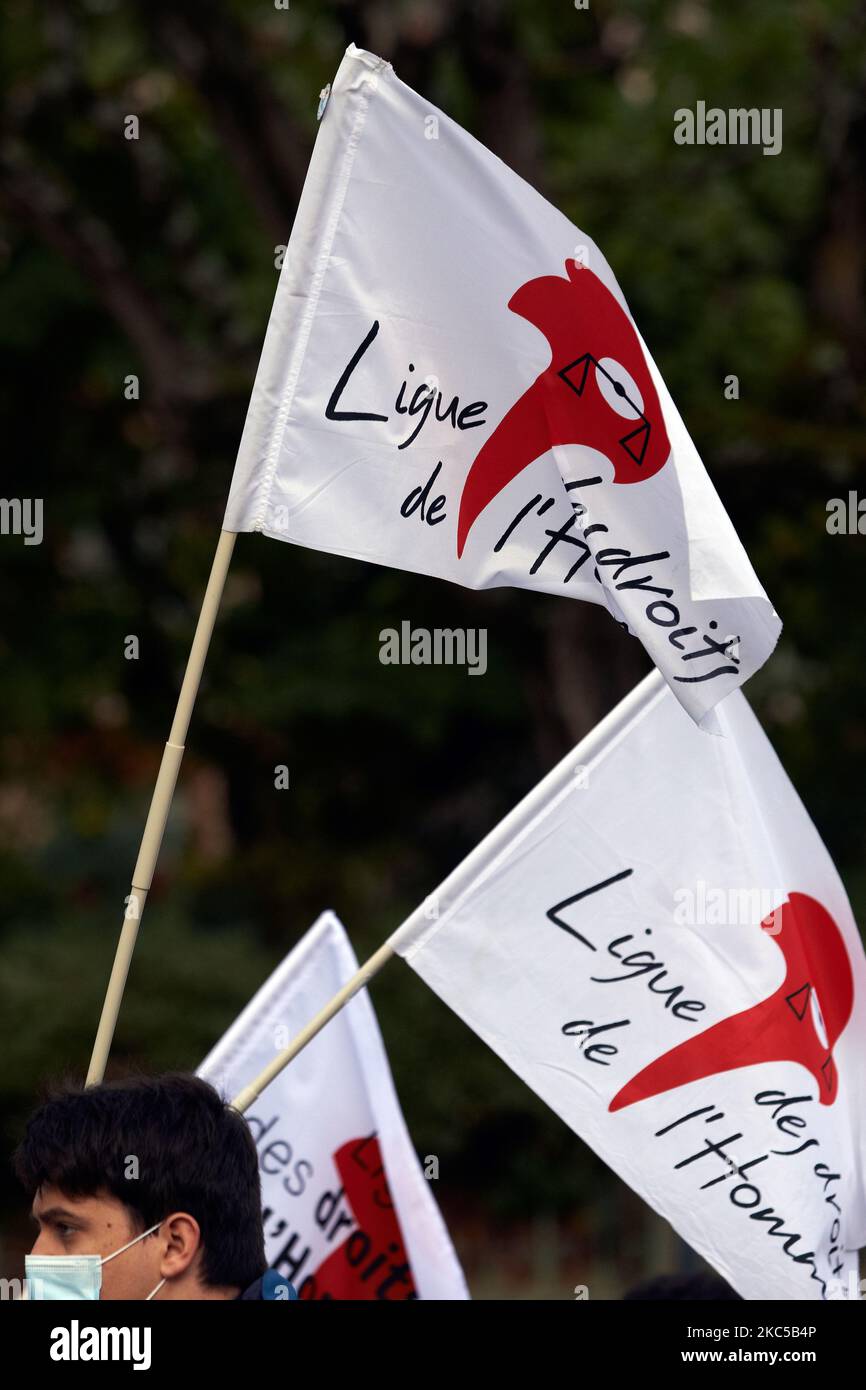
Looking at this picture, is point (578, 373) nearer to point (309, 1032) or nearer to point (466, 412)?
point (466, 412)

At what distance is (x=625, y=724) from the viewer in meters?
3.82

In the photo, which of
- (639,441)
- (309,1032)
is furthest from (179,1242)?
(639,441)

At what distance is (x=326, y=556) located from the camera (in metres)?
10.4

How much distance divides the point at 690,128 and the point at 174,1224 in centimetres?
887

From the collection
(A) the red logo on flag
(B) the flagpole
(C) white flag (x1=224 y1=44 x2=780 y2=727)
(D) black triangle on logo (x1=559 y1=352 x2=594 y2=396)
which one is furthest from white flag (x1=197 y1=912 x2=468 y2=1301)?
(D) black triangle on logo (x1=559 y1=352 x2=594 y2=396)

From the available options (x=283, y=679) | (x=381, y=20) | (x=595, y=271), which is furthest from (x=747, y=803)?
(x=283, y=679)

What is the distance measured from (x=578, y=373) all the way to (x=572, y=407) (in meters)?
0.07

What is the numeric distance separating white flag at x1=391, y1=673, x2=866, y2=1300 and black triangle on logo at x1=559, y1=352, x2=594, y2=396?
24.0 inches

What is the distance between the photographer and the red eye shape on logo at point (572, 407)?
145 inches

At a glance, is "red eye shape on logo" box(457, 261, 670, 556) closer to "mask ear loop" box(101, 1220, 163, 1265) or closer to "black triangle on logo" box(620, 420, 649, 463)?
"black triangle on logo" box(620, 420, 649, 463)

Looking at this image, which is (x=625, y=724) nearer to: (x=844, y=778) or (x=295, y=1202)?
(x=295, y=1202)

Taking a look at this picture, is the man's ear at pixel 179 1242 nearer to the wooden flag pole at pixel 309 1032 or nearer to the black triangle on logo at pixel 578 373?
the wooden flag pole at pixel 309 1032

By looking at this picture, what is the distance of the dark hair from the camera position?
2.79 metres

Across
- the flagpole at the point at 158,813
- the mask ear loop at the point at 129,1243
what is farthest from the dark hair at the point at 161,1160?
the flagpole at the point at 158,813
